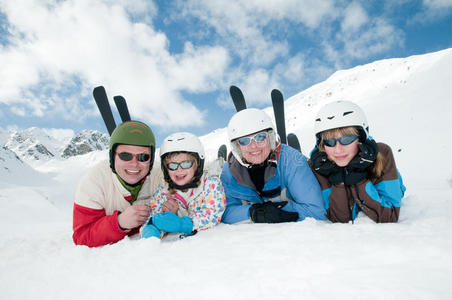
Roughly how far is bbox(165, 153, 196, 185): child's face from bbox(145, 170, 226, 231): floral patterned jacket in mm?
177

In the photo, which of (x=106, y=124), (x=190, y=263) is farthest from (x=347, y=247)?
(x=106, y=124)

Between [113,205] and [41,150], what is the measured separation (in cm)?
19953

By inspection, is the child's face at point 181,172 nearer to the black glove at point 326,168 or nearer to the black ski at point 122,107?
the black glove at point 326,168

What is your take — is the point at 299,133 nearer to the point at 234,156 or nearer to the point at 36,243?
the point at 234,156

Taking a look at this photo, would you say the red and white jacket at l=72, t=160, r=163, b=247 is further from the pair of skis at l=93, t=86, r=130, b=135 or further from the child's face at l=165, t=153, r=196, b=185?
the pair of skis at l=93, t=86, r=130, b=135

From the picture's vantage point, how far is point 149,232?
103 inches

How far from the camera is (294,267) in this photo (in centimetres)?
145

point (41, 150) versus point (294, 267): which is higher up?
point (41, 150)

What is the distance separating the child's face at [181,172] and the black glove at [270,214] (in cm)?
98

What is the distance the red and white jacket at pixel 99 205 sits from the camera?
2.76 meters

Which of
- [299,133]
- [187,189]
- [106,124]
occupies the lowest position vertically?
[187,189]

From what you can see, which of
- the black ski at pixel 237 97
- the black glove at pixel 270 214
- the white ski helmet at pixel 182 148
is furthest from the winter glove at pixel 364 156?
the black ski at pixel 237 97

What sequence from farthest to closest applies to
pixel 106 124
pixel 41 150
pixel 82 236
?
pixel 41 150
pixel 106 124
pixel 82 236

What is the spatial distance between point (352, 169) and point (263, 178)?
118 centimetres
